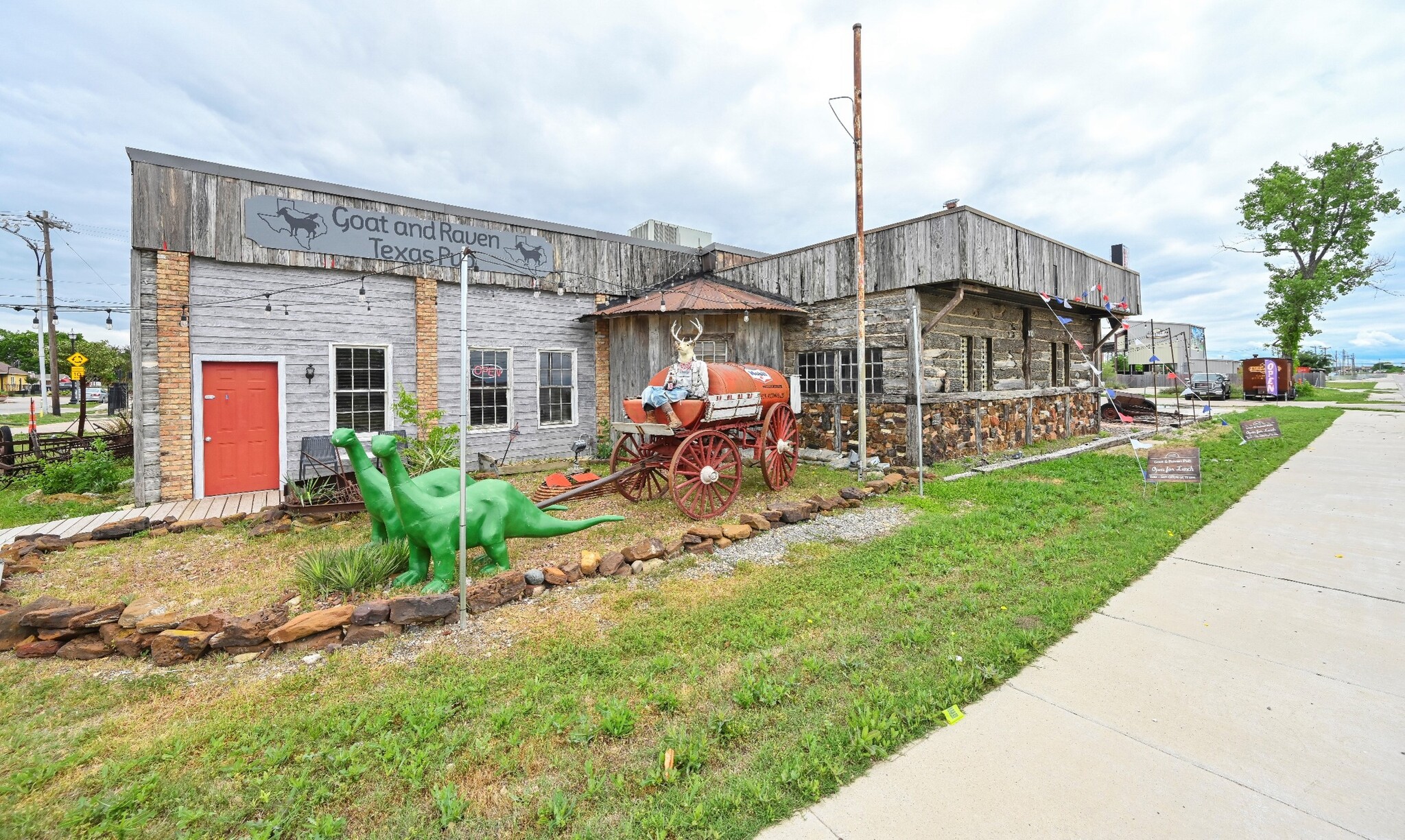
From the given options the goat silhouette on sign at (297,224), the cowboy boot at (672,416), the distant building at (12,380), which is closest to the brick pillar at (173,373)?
the goat silhouette on sign at (297,224)

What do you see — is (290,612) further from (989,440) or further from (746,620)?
(989,440)

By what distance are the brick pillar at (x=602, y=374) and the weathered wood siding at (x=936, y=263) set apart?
3.47 m

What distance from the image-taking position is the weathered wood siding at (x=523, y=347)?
10.4 meters

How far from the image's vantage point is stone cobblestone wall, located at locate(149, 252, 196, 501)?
7898mm

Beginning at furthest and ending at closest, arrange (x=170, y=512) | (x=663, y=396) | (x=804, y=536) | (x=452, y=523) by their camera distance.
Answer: (x=170, y=512) < (x=663, y=396) < (x=804, y=536) < (x=452, y=523)

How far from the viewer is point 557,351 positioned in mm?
11531

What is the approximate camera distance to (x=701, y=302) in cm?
1070

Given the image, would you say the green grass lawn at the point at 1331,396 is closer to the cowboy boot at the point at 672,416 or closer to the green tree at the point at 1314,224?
the green tree at the point at 1314,224

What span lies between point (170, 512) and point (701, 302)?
28.4 feet

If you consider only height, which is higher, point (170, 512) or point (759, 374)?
point (759, 374)

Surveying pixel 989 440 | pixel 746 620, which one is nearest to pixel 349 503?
pixel 746 620

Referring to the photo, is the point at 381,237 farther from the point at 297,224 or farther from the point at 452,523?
the point at 452,523

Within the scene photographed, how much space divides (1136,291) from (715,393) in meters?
15.2

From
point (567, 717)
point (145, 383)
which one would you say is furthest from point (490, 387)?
point (567, 717)
